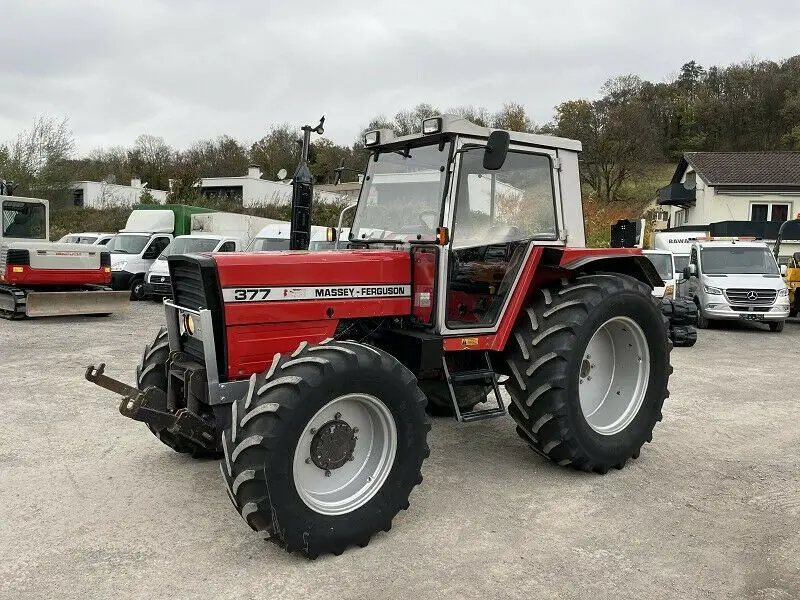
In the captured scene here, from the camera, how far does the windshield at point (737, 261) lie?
46.1 ft

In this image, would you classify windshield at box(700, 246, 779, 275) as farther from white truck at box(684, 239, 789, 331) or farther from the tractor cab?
the tractor cab

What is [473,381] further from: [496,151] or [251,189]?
[251,189]

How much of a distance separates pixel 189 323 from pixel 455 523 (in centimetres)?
202

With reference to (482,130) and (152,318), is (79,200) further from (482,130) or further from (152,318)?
(482,130)

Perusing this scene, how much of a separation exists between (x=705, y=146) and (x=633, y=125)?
14092 millimetres

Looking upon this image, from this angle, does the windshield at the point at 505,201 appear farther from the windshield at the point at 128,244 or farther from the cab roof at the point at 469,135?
the windshield at the point at 128,244

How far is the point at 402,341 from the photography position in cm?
460

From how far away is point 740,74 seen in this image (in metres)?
48.8

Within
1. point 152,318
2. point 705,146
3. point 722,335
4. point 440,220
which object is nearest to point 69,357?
point 152,318

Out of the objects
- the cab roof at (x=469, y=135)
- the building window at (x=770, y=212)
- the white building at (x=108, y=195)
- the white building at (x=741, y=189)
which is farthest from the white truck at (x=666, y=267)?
the white building at (x=108, y=195)

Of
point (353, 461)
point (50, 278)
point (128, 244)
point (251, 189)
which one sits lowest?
point (353, 461)

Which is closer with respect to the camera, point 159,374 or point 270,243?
point 159,374

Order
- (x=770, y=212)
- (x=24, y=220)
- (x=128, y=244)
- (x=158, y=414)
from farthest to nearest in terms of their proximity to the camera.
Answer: (x=770, y=212) → (x=128, y=244) → (x=24, y=220) → (x=158, y=414)

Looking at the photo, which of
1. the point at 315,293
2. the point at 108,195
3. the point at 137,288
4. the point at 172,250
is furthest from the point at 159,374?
the point at 108,195
